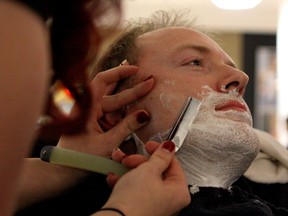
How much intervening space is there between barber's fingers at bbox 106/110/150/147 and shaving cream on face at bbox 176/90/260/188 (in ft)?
0.38

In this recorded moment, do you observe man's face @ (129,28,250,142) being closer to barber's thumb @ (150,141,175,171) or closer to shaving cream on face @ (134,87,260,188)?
shaving cream on face @ (134,87,260,188)

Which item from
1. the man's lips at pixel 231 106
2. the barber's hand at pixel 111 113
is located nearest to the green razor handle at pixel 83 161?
the barber's hand at pixel 111 113

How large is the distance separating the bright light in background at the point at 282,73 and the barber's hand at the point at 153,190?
12.5 feet

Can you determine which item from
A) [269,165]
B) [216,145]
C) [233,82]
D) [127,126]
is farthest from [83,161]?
[269,165]

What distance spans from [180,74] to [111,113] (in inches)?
7.8

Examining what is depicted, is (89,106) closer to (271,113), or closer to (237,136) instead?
(237,136)

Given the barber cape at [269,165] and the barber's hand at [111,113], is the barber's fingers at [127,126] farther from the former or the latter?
the barber cape at [269,165]

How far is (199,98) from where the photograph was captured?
1.11m

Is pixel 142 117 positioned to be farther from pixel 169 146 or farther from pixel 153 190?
pixel 153 190

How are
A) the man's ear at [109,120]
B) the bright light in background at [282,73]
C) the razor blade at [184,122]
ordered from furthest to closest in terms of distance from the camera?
1. the bright light in background at [282,73]
2. the man's ear at [109,120]
3. the razor blade at [184,122]

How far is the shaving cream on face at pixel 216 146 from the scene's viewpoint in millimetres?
1061

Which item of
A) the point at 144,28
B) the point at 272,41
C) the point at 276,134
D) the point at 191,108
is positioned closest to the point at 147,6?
the point at 272,41

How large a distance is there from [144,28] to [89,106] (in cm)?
67

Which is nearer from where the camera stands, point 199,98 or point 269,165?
point 199,98
